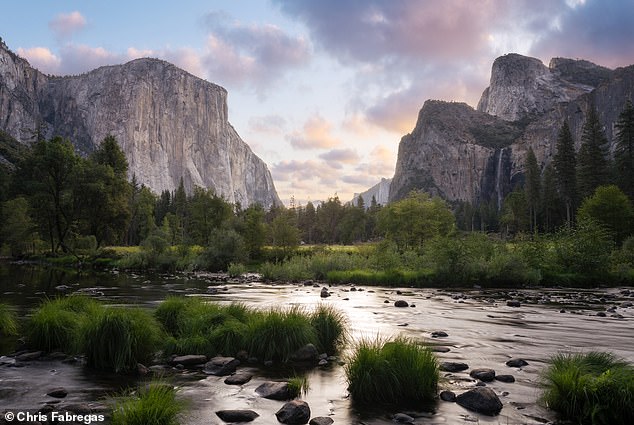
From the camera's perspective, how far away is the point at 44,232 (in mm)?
79125

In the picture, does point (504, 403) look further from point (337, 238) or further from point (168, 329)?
point (337, 238)

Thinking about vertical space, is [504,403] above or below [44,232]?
below

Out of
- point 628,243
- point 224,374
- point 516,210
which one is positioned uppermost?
point 516,210

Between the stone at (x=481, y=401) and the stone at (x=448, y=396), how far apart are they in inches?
4.8

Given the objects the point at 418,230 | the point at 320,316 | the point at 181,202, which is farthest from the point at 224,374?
the point at 181,202

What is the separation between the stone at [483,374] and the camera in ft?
37.2

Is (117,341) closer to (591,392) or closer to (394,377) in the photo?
(394,377)

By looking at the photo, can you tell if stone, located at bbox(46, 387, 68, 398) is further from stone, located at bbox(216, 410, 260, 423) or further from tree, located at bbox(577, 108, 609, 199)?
tree, located at bbox(577, 108, 609, 199)

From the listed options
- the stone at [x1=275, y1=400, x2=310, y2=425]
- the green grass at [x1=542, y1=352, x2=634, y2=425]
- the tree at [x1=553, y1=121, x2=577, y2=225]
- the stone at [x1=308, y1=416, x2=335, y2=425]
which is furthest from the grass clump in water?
the tree at [x1=553, y1=121, x2=577, y2=225]

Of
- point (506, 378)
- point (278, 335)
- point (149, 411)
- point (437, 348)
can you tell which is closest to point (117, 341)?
point (278, 335)

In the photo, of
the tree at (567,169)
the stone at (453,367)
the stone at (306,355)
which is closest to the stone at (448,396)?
the stone at (453,367)

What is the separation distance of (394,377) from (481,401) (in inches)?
68.7

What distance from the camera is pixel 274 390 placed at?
1001 cm

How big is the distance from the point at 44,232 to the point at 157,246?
27903 millimetres
